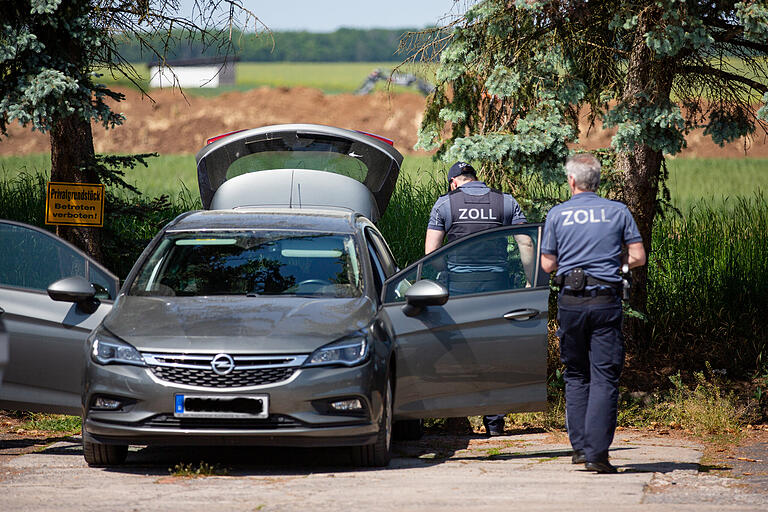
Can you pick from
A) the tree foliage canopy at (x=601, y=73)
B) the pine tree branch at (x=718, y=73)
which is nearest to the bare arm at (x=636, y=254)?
the tree foliage canopy at (x=601, y=73)

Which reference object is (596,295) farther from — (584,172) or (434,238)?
(434,238)

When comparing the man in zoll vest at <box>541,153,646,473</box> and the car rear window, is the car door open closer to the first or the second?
the man in zoll vest at <box>541,153,646,473</box>

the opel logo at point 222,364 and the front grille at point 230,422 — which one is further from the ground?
the opel logo at point 222,364

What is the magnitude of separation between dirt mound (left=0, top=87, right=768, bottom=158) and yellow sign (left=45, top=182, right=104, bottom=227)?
4792 centimetres

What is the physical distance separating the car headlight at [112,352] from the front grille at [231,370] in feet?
0.78

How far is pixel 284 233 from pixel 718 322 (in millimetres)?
6911

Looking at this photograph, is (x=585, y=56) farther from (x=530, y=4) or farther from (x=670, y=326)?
(x=670, y=326)

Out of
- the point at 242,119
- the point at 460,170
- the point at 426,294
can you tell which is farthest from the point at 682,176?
the point at 242,119

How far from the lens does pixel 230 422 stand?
6465 millimetres

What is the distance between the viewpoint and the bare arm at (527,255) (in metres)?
7.62

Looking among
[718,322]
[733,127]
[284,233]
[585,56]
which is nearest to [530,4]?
[585,56]

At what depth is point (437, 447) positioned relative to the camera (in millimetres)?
8164

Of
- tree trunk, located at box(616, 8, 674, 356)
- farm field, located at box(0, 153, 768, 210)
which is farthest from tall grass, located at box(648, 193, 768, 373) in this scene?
farm field, located at box(0, 153, 768, 210)

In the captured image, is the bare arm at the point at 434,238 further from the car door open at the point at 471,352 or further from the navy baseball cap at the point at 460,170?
the car door open at the point at 471,352
